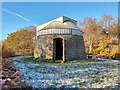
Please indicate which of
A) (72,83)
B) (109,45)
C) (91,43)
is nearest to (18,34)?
(91,43)

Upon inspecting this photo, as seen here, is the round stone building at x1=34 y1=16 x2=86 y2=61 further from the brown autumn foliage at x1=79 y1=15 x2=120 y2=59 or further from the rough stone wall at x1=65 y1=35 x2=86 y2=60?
the brown autumn foliage at x1=79 y1=15 x2=120 y2=59

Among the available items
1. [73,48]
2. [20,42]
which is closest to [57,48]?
[73,48]

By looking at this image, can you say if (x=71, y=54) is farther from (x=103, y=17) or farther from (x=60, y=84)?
(x=103, y=17)

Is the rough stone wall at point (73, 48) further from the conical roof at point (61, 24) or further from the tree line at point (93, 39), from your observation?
the tree line at point (93, 39)

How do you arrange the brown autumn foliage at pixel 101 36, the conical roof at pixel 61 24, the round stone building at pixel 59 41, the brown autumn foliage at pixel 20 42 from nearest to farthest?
the round stone building at pixel 59 41, the conical roof at pixel 61 24, the brown autumn foliage at pixel 101 36, the brown autumn foliage at pixel 20 42

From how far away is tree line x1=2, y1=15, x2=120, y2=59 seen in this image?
61.0 feet

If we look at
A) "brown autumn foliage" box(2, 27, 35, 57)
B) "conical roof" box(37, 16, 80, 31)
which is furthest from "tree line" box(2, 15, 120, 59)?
"conical roof" box(37, 16, 80, 31)

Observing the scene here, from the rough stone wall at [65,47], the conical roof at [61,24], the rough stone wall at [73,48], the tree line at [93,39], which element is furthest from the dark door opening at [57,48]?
the tree line at [93,39]

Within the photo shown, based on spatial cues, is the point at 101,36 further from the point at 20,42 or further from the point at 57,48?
the point at 57,48

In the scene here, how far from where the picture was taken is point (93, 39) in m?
20.7

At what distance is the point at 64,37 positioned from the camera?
12477mm

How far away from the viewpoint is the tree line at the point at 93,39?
61.0ft

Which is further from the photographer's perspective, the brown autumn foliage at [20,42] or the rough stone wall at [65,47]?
the brown autumn foliage at [20,42]

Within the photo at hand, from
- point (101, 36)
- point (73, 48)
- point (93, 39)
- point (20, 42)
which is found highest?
point (101, 36)
